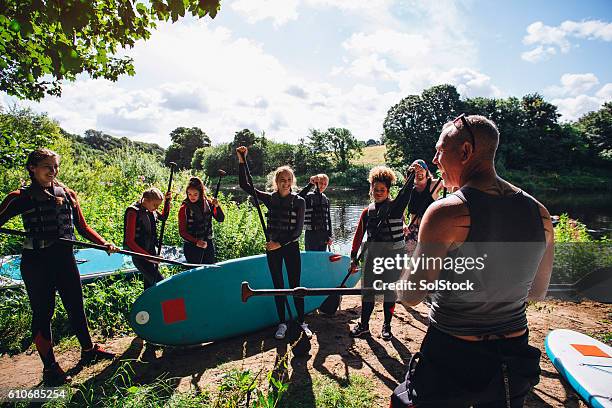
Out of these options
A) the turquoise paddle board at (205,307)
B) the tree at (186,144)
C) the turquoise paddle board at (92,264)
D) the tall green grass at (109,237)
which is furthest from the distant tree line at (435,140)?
the turquoise paddle board at (205,307)

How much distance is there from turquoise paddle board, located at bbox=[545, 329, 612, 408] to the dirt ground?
13cm

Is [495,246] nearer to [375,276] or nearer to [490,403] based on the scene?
[490,403]

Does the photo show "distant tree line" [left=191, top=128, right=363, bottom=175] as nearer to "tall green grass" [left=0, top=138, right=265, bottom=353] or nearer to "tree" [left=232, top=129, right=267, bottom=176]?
"tree" [left=232, top=129, right=267, bottom=176]

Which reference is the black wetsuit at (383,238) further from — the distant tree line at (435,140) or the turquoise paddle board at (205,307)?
the distant tree line at (435,140)

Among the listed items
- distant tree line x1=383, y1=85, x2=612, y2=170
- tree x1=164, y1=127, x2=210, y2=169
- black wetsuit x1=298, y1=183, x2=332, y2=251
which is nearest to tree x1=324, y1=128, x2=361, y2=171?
distant tree line x1=383, y1=85, x2=612, y2=170

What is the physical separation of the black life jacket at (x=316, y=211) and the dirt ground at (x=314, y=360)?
1.56 m

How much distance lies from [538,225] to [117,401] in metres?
2.90

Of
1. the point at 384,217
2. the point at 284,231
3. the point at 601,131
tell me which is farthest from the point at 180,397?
Answer: the point at 601,131

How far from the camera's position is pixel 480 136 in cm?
133

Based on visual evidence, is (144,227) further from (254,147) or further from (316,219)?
(254,147)

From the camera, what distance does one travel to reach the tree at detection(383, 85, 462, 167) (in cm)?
4246

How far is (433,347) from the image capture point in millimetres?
1394

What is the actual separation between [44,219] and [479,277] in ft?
11.8

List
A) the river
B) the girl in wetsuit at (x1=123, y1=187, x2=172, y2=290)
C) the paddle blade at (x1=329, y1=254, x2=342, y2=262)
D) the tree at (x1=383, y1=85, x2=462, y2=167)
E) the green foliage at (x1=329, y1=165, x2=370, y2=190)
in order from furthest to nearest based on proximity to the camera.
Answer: the tree at (x1=383, y1=85, x2=462, y2=167), the green foliage at (x1=329, y1=165, x2=370, y2=190), the river, the paddle blade at (x1=329, y1=254, x2=342, y2=262), the girl in wetsuit at (x1=123, y1=187, x2=172, y2=290)
